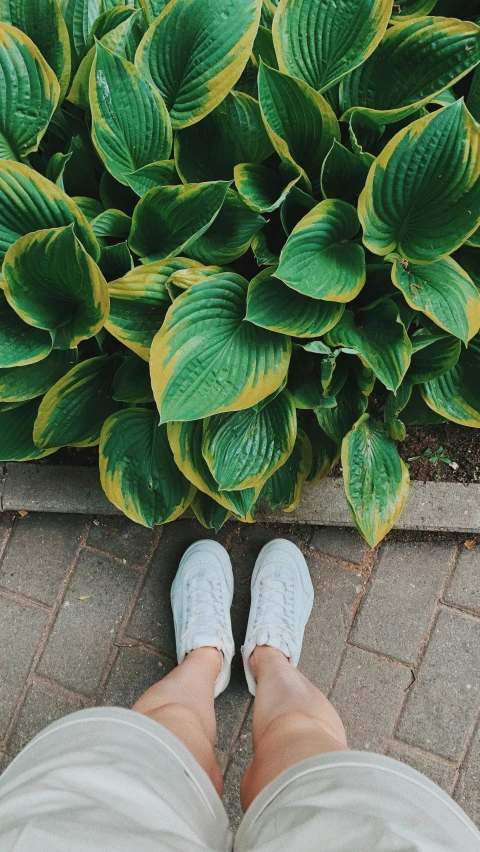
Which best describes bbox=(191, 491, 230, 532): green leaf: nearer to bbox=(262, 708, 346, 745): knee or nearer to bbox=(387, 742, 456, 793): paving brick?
bbox=(262, 708, 346, 745): knee

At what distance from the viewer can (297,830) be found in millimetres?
794

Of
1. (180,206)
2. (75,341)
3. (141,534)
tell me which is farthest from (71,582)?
(180,206)

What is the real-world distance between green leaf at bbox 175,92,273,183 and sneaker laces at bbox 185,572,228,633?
105 centimetres

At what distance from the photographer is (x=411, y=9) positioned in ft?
4.74

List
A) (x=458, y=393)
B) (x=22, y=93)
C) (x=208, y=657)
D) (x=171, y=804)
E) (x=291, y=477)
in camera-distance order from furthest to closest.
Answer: (x=208, y=657) < (x=291, y=477) < (x=458, y=393) < (x=22, y=93) < (x=171, y=804)

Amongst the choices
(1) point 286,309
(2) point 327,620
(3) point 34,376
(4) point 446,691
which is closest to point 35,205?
(3) point 34,376

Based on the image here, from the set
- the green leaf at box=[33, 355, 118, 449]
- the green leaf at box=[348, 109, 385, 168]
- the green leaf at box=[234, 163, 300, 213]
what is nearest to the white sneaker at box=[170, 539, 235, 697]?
the green leaf at box=[33, 355, 118, 449]

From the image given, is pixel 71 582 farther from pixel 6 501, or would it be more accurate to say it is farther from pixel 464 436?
pixel 464 436

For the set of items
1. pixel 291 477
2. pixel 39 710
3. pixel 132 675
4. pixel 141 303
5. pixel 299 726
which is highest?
pixel 141 303

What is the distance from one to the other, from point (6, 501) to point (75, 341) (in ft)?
2.67

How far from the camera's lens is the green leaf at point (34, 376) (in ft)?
4.68

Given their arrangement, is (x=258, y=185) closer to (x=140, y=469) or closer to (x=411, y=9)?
(x=411, y=9)

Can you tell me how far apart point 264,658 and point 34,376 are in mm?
947

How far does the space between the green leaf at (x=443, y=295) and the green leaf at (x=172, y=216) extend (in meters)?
0.38
